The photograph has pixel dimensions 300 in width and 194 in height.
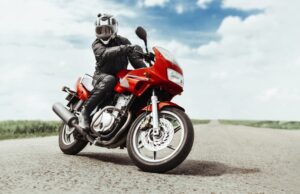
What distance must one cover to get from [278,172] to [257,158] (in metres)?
1.58

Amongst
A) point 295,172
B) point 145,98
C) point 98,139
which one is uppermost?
point 145,98

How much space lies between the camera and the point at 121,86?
6.59 meters

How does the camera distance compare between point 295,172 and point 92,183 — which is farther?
point 295,172

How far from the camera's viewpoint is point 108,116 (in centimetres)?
671

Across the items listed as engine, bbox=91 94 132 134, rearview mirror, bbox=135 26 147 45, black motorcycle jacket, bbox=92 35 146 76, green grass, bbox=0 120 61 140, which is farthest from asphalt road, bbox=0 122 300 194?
green grass, bbox=0 120 61 140

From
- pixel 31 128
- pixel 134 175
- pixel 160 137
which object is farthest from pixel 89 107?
pixel 31 128

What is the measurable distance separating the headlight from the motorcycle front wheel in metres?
0.38

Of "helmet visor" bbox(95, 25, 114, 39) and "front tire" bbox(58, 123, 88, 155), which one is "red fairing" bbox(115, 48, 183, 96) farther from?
"front tire" bbox(58, 123, 88, 155)

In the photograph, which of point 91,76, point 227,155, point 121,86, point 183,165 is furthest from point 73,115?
point 227,155

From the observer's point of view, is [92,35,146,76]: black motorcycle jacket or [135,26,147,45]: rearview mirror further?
[92,35,146,76]: black motorcycle jacket

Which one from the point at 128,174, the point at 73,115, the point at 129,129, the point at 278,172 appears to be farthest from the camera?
the point at 73,115

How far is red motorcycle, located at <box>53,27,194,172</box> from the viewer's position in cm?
590

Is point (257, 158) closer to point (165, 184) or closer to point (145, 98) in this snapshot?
point (145, 98)

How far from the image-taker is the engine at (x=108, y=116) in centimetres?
663
